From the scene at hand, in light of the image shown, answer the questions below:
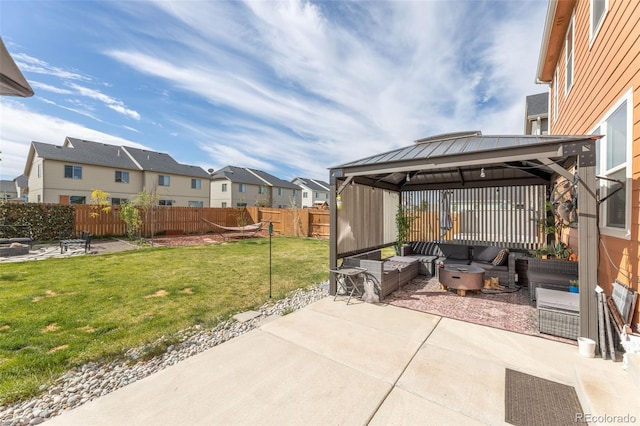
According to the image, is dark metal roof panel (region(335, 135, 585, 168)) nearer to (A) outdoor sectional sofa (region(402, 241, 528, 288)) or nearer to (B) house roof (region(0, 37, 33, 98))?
(A) outdoor sectional sofa (region(402, 241, 528, 288))

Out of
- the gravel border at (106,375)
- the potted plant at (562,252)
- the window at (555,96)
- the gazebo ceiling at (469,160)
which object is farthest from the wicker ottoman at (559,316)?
the window at (555,96)

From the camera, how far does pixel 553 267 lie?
4625 millimetres

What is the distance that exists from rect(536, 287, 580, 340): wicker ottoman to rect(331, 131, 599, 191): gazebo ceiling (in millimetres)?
1671

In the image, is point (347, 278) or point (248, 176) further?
point (248, 176)

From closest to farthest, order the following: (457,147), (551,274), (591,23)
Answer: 1. (591,23)
2. (457,147)
3. (551,274)

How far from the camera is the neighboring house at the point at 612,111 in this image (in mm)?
2709

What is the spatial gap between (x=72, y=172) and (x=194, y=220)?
34.3ft

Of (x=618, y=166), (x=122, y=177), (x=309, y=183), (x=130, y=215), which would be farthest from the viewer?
(x=309, y=183)

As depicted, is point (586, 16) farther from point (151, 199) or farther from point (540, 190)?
point (151, 199)

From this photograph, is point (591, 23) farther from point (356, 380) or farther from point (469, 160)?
point (356, 380)

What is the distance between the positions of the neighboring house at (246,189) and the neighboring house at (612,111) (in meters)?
23.9

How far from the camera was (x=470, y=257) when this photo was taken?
6.49 metres

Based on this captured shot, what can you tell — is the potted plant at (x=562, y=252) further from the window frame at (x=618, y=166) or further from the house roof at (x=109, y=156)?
the house roof at (x=109, y=156)

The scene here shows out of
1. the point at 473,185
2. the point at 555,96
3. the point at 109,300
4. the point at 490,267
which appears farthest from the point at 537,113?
the point at 109,300
